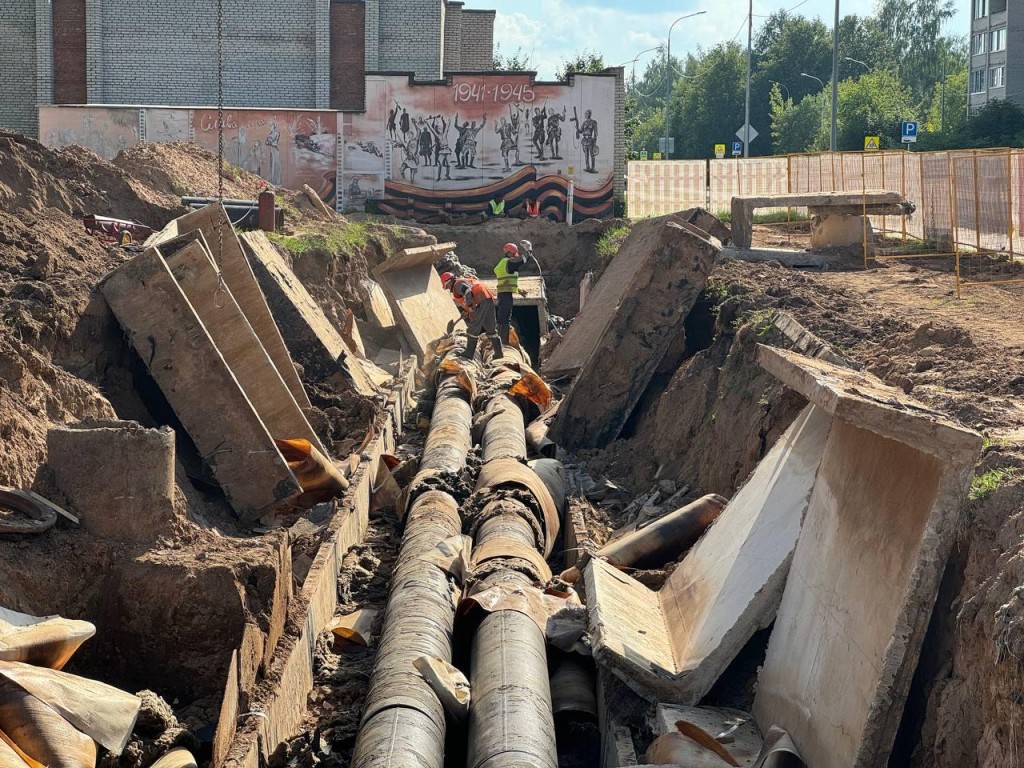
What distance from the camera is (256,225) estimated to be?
1733cm

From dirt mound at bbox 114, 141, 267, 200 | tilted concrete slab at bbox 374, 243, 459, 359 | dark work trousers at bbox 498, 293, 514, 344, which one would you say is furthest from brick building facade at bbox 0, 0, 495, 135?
dark work trousers at bbox 498, 293, 514, 344

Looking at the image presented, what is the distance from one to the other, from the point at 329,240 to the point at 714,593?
1222 cm

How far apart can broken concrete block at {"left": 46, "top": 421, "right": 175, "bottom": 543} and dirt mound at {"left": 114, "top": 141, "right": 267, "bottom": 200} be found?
11510mm

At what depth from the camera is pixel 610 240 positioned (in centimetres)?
2431

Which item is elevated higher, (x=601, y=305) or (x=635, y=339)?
(x=601, y=305)

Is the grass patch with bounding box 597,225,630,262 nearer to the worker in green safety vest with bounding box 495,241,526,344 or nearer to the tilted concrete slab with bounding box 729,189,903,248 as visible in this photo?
the tilted concrete slab with bounding box 729,189,903,248

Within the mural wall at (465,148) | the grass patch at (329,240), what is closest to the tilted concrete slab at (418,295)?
the grass patch at (329,240)

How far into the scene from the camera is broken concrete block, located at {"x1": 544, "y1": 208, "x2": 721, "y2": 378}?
13250 mm

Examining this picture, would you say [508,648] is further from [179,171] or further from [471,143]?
[471,143]

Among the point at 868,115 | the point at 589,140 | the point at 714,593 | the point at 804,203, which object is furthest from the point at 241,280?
the point at 868,115

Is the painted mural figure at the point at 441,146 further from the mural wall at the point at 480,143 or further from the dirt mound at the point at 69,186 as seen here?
the dirt mound at the point at 69,186

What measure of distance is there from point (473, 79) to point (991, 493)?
2666 centimetres

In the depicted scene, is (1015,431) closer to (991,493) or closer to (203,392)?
(991,493)

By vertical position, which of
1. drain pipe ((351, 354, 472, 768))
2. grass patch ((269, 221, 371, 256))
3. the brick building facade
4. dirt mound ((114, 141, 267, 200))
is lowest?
drain pipe ((351, 354, 472, 768))
